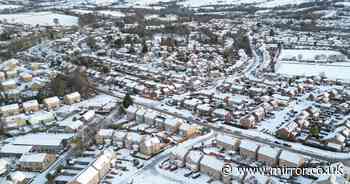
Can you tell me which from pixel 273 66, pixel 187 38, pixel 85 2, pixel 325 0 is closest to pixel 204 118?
pixel 273 66

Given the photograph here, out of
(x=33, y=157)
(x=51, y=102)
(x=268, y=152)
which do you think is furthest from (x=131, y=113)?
(x=268, y=152)

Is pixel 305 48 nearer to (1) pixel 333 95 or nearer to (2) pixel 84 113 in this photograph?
(1) pixel 333 95

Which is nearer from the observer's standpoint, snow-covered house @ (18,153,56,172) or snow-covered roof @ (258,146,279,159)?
snow-covered roof @ (258,146,279,159)

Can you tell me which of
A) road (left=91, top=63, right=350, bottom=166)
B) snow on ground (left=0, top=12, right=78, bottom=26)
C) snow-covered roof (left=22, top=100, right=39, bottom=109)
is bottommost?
road (left=91, top=63, right=350, bottom=166)

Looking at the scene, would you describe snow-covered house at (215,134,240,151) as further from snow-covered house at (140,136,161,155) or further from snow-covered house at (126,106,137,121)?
snow-covered house at (126,106,137,121)

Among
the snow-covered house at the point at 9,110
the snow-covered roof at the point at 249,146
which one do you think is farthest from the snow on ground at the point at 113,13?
the snow-covered roof at the point at 249,146

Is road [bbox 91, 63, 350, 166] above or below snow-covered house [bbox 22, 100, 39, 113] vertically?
below

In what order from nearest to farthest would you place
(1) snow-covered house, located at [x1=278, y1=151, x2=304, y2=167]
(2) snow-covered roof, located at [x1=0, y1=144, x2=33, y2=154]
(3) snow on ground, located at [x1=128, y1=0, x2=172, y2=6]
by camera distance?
(1) snow-covered house, located at [x1=278, y1=151, x2=304, y2=167]
(2) snow-covered roof, located at [x1=0, y1=144, x2=33, y2=154]
(3) snow on ground, located at [x1=128, y1=0, x2=172, y2=6]

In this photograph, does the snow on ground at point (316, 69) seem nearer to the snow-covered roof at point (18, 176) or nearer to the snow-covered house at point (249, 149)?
the snow-covered house at point (249, 149)

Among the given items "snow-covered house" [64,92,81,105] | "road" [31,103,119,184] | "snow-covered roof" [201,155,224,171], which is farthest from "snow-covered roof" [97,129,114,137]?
"snow-covered house" [64,92,81,105]
